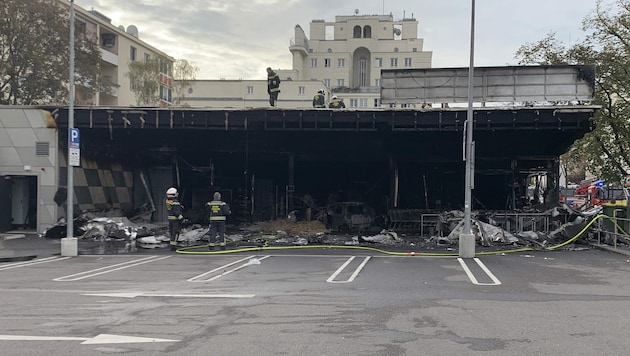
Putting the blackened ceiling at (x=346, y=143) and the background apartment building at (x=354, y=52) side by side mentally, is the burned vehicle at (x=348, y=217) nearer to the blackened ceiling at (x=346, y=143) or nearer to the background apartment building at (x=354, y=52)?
the blackened ceiling at (x=346, y=143)

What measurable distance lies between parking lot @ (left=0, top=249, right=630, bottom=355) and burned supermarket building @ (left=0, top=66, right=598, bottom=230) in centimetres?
809

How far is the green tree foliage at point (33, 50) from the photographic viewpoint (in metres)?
31.6

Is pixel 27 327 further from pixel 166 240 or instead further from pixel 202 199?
pixel 202 199

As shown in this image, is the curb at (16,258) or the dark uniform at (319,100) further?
the dark uniform at (319,100)

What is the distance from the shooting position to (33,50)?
105 feet

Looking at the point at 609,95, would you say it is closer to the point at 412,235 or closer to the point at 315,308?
the point at 412,235

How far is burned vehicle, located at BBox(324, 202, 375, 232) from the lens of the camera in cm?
2370

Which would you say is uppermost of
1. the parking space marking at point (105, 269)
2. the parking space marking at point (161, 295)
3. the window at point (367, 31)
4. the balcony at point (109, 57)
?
the window at point (367, 31)

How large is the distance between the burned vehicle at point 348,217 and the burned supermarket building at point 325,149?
5.53 feet

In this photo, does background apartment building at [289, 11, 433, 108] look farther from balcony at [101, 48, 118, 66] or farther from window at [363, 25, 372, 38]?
balcony at [101, 48, 118, 66]

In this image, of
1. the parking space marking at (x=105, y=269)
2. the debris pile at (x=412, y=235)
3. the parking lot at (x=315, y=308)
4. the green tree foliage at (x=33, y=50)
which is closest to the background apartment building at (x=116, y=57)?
the green tree foliage at (x=33, y=50)

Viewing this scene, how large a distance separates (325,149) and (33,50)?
2054 centimetres

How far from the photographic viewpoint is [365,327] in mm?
6840

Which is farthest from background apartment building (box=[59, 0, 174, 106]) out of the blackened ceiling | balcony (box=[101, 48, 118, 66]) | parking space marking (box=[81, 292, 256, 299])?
parking space marking (box=[81, 292, 256, 299])
